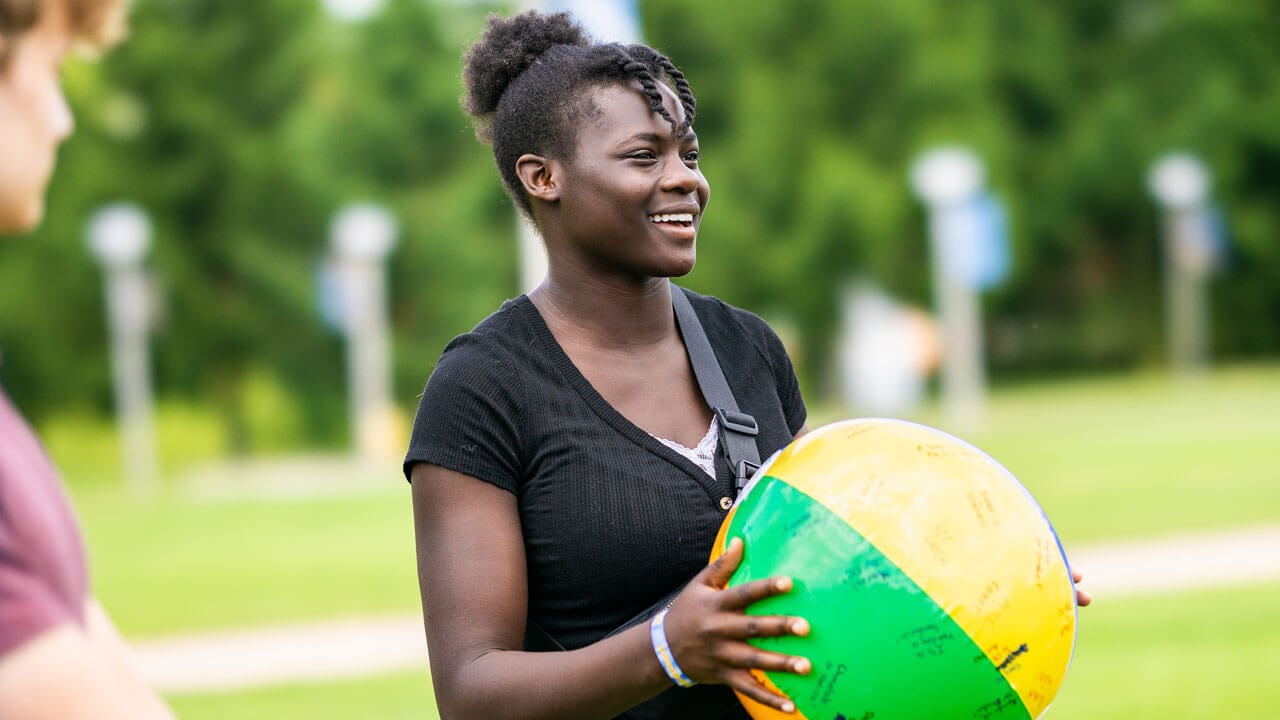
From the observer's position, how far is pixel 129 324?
1089 inches

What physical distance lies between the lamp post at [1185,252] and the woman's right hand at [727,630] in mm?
37252

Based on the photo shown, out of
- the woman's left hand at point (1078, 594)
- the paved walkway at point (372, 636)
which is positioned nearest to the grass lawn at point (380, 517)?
the paved walkway at point (372, 636)

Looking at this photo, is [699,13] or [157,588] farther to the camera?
[699,13]

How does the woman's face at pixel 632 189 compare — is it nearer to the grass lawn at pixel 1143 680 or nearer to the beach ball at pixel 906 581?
the beach ball at pixel 906 581

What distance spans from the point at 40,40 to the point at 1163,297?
142 feet

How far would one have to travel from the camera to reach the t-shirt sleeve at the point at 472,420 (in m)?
2.51

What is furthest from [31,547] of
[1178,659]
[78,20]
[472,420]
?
[1178,659]

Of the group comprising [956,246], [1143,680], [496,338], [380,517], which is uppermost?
[956,246]

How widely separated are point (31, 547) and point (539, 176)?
157 centimetres

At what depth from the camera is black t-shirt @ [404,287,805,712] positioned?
8.27 ft

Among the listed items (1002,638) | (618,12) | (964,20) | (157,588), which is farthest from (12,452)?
(964,20)

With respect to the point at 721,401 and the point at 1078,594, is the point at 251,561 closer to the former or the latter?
the point at 721,401

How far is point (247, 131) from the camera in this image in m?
38.4

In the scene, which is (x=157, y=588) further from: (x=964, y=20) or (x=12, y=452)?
(x=964, y=20)
